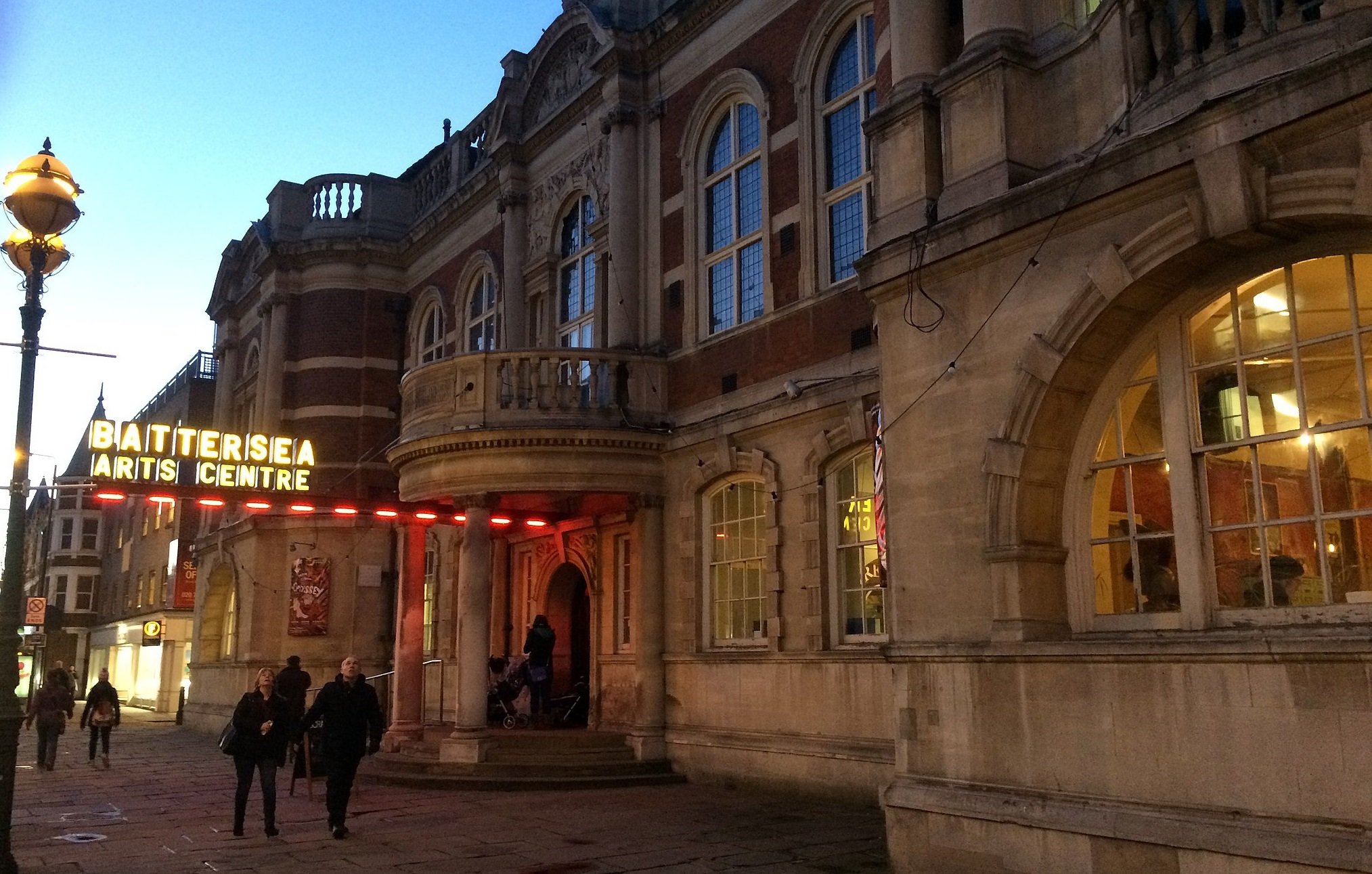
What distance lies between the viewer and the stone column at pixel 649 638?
15641 mm

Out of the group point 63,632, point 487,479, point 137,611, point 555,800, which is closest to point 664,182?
point 487,479

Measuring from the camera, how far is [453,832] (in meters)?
11.3

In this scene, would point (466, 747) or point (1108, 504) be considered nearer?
point (1108, 504)

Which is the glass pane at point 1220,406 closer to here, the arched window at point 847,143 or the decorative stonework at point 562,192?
the arched window at point 847,143

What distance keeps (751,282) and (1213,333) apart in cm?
854

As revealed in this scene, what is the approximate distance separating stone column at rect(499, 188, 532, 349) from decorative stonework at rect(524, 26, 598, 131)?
4.44 feet

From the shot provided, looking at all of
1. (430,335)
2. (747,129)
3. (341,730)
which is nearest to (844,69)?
(747,129)

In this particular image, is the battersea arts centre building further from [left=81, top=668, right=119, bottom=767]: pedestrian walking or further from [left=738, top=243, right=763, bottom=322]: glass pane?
[left=81, top=668, right=119, bottom=767]: pedestrian walking

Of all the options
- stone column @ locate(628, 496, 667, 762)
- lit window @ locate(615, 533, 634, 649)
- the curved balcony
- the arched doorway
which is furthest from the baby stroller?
the curved balcony

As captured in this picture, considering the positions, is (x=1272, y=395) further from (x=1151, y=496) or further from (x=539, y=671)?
(x=539, y=671)

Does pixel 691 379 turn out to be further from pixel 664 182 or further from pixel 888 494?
pixel 888 494

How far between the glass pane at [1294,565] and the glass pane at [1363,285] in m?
1.25

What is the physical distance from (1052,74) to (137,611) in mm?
43686

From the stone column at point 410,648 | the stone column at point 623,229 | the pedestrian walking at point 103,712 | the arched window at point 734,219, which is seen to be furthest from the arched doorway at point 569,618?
the pedestrian walking at point 103,712
